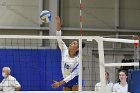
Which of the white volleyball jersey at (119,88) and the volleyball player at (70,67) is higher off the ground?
the volleyball player at (70,67)

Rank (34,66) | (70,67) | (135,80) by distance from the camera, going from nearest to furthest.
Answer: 1. (135,80)
2. (70,67)
3. (34,66)

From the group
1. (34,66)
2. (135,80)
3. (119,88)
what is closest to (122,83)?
(119,88)

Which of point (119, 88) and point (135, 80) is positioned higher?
point (135, 80)

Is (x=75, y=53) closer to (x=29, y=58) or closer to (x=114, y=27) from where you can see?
(x=29, y=58)

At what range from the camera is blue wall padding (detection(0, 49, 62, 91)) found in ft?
28.5

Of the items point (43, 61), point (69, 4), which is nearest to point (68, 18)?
point (69, 4)

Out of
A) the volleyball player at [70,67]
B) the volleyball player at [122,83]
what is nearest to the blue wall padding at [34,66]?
the volleyball player at [70,67]

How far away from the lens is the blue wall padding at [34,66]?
8.70 meters

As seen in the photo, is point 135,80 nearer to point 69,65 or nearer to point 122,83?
point 122,83

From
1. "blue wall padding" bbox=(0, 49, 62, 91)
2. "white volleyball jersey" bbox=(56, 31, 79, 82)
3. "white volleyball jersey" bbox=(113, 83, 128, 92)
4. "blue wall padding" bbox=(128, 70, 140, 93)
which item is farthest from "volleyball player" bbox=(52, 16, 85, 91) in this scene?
"blue wall padding" bbox=(0, 49, 62, 91)

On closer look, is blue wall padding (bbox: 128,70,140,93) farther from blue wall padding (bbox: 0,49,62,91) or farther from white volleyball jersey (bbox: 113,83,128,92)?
blue wall padding (bbox: 0,49,62,91)

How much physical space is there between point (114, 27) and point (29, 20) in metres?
2.87

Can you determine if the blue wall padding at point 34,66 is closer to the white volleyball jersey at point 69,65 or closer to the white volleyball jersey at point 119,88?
the white volleyball jersey at point 69,65

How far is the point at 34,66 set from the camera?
920 cm
